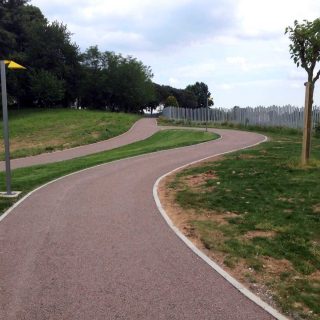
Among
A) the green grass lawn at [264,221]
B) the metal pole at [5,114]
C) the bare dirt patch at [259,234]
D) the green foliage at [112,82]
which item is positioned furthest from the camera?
the green foliage at [112,82]

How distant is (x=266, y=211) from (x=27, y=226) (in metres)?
5.06

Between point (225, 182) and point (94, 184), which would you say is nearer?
point (225, 182)

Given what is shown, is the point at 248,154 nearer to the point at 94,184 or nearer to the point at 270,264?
the point at 94,184

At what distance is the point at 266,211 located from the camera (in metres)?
10.5

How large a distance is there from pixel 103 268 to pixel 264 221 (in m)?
3.93

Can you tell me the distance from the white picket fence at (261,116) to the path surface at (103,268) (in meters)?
29.0

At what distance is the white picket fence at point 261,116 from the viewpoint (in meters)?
39.1

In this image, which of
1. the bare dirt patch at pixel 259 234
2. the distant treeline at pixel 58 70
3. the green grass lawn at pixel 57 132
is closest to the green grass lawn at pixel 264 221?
the bare dirt patch at pixel 259 234

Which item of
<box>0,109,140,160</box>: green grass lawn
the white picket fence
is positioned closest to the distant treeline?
<box>0,109,140,160</box>: green grass lawn

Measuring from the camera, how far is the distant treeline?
73.9 m

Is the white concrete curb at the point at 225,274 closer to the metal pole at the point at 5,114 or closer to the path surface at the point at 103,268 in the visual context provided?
the path surface at the point at 103,268

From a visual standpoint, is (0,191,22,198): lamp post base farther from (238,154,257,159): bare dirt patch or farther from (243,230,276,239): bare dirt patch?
(238,154,257,159): bare dirt patch

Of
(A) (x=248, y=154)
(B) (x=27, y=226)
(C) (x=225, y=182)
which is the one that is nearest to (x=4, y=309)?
(B) (x=27, y=226)

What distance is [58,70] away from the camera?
3125 inches
